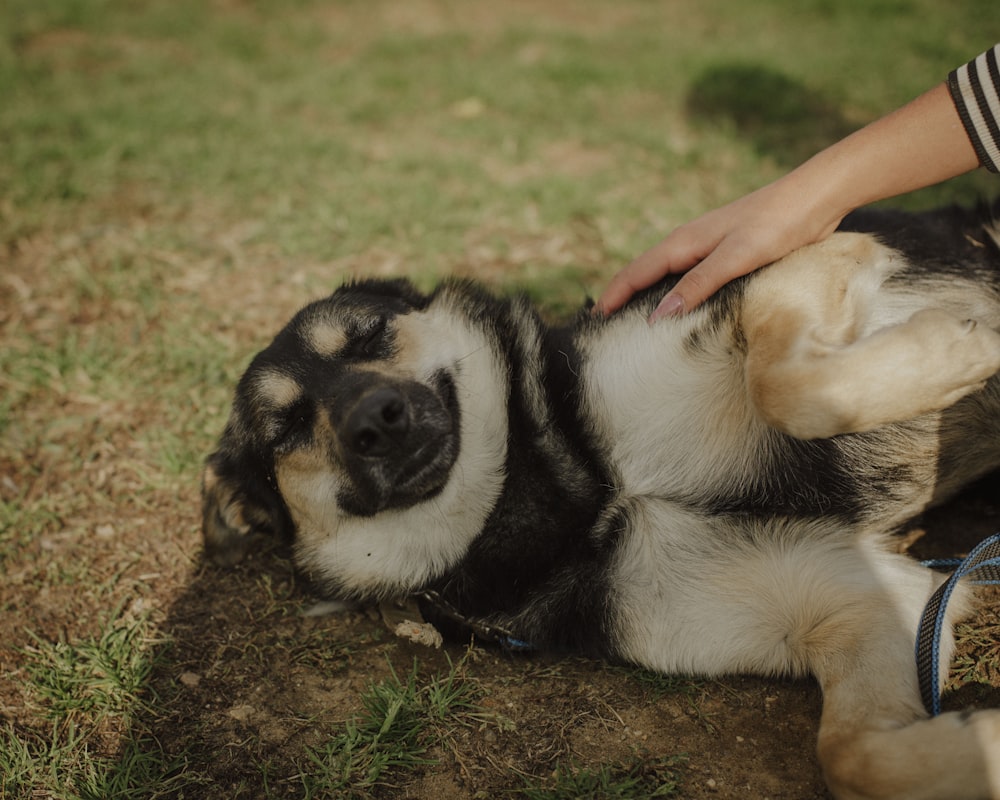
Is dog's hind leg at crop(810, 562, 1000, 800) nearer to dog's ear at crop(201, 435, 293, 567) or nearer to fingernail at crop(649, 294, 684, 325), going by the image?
fingernail at crop(649, 294, 684, 325)

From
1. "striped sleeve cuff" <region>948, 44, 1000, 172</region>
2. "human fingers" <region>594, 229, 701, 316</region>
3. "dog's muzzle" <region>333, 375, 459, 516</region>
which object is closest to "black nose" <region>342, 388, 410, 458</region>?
"dog's muzzle" <region>333, 375, 459, 516</region>

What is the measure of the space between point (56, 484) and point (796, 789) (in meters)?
3.34

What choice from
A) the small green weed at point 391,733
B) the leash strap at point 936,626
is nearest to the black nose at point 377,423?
the small green weed at point 391,733

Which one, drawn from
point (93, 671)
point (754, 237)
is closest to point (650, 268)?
point (754, 237)

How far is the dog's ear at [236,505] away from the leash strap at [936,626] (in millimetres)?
2256

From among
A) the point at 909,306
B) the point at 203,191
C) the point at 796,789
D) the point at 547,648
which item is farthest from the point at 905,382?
the point at 203,191

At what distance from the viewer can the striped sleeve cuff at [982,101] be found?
241cm

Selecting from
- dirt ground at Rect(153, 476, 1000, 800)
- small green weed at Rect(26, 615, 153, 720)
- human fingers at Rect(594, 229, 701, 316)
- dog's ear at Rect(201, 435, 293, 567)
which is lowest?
dirt ground at Rect(153, 476, 1000, 800)

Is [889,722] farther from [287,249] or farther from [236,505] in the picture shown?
[287,249]

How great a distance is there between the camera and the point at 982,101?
2.44 meters

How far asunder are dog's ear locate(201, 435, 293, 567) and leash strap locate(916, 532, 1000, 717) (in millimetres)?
2256

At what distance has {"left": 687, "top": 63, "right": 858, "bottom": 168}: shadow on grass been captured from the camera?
5.80m

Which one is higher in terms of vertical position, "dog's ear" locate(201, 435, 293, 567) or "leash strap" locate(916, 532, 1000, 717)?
"dog's ear" locate(201, 435, 293, 567)

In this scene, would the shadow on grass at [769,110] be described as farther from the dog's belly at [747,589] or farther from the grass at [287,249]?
the dog's belly at [747,589]
